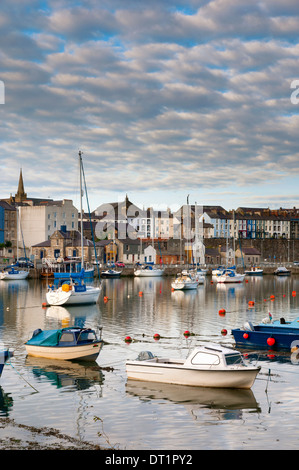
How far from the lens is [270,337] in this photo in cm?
3134

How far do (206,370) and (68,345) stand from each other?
8.08 m

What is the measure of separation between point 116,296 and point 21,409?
157ft

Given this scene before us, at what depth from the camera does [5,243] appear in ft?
448

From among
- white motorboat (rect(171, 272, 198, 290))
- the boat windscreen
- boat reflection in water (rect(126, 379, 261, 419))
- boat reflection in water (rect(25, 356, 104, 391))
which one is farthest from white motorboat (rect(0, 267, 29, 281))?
the boat windscreen

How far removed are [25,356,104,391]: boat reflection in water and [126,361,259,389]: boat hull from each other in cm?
206

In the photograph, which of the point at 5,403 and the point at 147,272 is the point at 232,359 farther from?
the point at 147,272

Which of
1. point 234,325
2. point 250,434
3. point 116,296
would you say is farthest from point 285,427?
point 116,296

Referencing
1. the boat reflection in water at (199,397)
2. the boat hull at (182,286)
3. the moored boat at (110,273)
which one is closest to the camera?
the boat reflection in water at (199,397)

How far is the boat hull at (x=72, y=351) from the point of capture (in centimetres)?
2695

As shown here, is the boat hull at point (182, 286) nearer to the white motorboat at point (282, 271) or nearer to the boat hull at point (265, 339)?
the boat hull at point (265, 339)

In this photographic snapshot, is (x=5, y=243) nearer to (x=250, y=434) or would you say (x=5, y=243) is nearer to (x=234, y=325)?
(x=234, y=325)

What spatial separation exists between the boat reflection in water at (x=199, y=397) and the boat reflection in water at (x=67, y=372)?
1976 millimetres

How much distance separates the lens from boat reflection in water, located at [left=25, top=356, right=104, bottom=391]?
934 inches

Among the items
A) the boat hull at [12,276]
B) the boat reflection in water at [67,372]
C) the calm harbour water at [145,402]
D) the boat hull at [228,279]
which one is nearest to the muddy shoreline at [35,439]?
the calm harbour water at [145,402]
